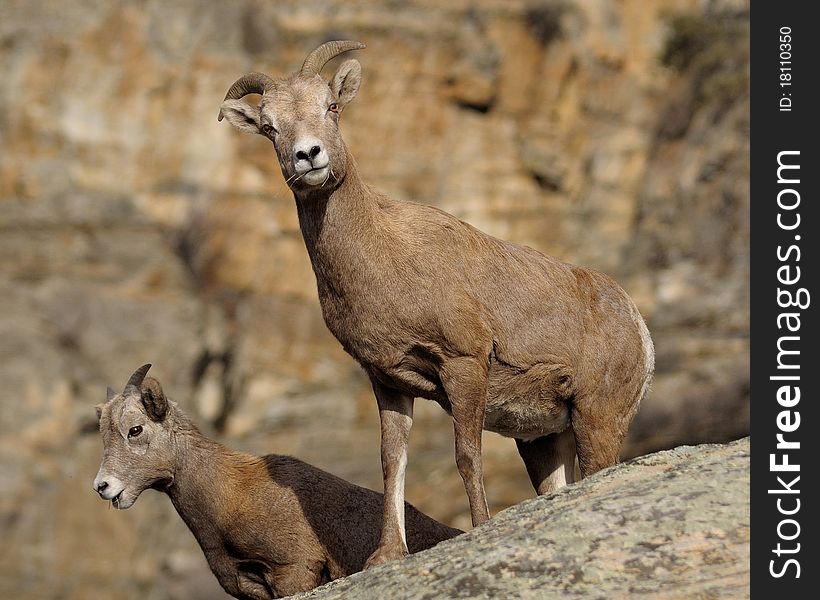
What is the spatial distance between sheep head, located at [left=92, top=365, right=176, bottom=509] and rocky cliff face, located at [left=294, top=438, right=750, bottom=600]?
2.98 metres

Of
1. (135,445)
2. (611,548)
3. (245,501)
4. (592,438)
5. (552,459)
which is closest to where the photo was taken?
(611,548)

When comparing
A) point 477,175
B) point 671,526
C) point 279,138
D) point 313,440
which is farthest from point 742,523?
point 477,175

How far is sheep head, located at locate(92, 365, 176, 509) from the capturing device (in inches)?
523

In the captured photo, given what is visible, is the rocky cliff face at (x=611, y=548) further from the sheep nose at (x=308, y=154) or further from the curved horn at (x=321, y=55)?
the curved horn at (x=321, y=55)

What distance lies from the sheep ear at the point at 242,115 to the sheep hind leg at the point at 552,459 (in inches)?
146

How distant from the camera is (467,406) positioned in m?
11.4

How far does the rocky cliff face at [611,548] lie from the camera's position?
9.76 metres

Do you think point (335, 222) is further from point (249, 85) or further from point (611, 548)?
point (611, 548)

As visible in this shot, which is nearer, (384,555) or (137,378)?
(384,555)

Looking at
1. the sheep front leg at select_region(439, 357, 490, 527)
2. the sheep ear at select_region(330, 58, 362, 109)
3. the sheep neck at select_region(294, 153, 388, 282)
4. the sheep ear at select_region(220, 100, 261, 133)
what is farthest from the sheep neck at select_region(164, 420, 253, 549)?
the sheep ear at select_region(330, 58, 362, 109)

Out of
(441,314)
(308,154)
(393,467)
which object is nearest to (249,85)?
(308,154)

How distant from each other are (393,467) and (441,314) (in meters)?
1.33

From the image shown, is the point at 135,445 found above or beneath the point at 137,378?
beneath
